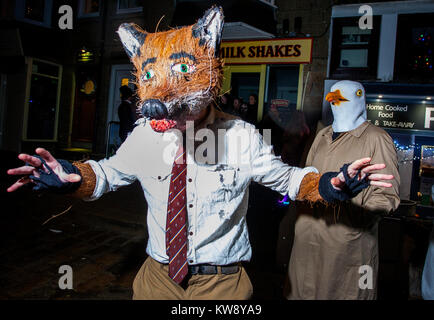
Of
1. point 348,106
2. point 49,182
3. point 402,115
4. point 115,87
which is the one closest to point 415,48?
point 402,115

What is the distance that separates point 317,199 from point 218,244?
1.87ft

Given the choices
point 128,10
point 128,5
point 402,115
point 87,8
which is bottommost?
point 402,115

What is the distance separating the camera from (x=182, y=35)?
156 cm

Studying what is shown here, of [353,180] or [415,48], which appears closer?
[353,180]

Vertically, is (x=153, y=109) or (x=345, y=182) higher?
(x=153, y=109)

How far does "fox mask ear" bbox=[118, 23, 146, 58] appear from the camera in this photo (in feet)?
5.48

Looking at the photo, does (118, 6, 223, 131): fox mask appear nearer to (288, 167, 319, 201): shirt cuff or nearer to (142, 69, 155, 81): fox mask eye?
(142, 69, 155, 81): fox mask eye

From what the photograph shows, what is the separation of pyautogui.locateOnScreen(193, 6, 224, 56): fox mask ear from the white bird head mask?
1534 mm

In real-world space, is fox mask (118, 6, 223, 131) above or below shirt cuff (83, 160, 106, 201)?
above

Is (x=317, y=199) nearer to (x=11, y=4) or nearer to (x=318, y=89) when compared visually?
(x=318, y=89)

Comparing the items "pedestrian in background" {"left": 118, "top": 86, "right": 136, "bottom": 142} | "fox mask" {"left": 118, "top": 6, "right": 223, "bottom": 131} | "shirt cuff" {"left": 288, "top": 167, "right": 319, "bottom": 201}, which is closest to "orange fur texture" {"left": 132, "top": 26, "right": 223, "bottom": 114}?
"fox mask" {"left": 118, "top": 6, "right": 223, "bottom": 131}

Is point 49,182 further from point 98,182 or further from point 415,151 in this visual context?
point 415,151

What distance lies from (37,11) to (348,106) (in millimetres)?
12942

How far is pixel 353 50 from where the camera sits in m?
7.34
